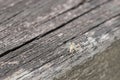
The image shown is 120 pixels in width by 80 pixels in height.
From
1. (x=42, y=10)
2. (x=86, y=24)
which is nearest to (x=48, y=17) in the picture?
(x=42, y=10)

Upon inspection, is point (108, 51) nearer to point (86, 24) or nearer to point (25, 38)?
point (86, 24)

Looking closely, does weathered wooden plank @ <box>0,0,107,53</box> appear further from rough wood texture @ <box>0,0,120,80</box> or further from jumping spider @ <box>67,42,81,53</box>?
jumping spider @ <box>67,42,81,53</box>

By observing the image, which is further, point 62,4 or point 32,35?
point 62,4

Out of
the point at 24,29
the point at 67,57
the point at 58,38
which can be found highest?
the point at 24,29

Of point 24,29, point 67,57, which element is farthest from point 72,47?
point 24,29

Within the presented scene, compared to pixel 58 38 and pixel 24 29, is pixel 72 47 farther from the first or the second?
pixel 24 29

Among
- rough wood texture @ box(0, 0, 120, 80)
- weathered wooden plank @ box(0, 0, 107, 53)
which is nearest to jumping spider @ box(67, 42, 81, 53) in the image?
rough wood texture @ box(0, 0, 120, 80)

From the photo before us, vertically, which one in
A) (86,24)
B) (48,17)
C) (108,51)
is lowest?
(108,51)

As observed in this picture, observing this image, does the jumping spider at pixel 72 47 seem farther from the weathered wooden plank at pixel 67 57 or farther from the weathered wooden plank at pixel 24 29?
the weathered wooden plank at pixel 24 29
